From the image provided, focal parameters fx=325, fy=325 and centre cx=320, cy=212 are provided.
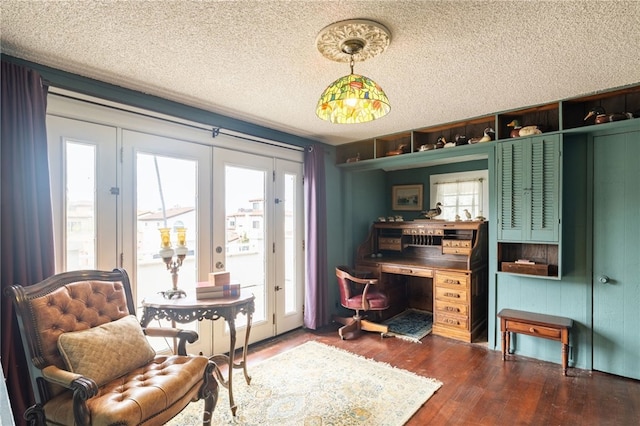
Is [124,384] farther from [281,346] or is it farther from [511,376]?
[511,376]

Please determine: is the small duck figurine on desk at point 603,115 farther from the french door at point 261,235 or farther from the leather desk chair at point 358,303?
the french door at point 261,235

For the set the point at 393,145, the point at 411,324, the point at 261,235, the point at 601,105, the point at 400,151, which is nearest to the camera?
the point at 601,105

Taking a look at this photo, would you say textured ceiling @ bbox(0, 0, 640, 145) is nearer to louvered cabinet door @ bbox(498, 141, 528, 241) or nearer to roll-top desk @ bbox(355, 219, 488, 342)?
louvered cabinet door @ bbox(498, 141, 528, 241)

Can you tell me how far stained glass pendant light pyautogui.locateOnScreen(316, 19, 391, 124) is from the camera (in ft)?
5.41

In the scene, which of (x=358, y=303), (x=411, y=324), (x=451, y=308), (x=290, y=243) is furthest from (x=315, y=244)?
(x=451, y=308)

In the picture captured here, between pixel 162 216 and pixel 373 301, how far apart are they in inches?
93.1

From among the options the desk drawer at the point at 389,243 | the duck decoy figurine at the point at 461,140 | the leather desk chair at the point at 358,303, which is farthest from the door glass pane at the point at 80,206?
the desk drawer at the point at 389,243

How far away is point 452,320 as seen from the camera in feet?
11.8

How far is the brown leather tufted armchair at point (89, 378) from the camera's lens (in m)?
1.46

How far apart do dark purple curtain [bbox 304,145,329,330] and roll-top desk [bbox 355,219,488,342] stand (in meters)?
0.68

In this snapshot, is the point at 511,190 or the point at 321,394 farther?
the point at 511,190

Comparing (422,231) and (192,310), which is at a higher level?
(422,231)

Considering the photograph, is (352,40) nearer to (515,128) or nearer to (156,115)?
(156,115)

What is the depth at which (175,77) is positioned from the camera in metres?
2.32
